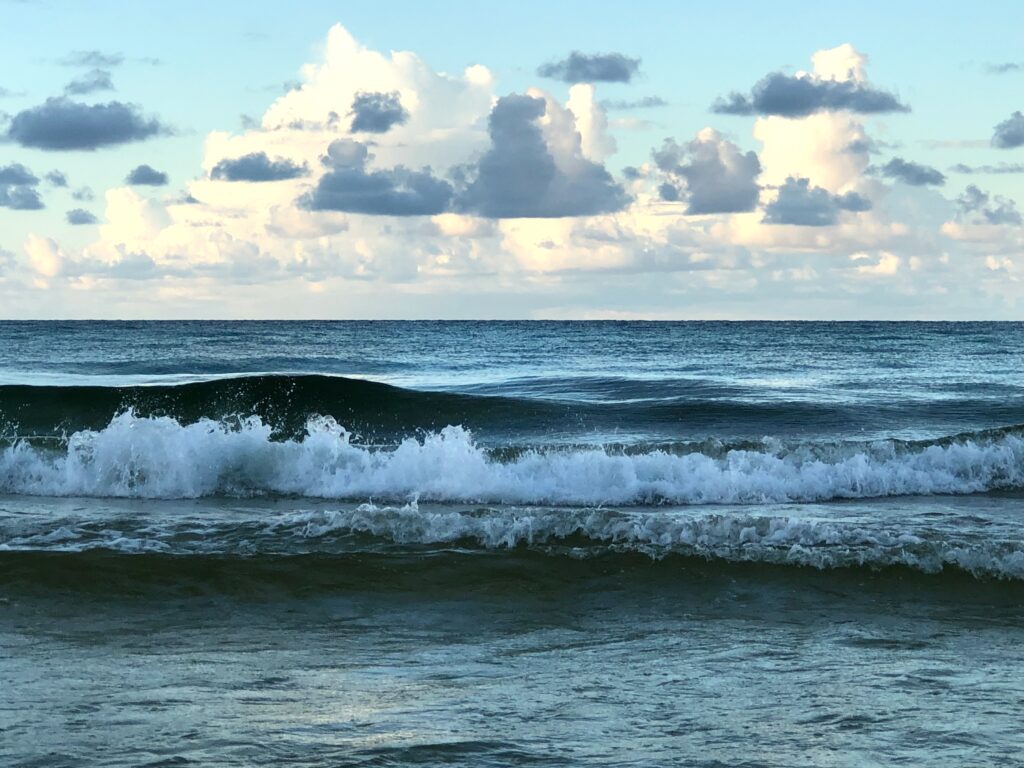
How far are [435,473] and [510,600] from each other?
668 centimetres

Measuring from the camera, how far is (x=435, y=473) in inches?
625

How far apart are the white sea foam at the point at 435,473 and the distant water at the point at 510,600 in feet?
0.14

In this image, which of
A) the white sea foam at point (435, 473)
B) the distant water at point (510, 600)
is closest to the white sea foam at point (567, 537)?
the distant water at point (510, 600)

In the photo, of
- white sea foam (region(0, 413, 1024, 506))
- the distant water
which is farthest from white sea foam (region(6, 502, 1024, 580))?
white sea foam (region(0, 413, 1024, 506))

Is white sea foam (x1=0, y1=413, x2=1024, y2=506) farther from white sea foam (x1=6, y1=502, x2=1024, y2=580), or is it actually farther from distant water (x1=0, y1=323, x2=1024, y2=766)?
white sea foam (x1=6, y1=502, x2=1024, y2=580)

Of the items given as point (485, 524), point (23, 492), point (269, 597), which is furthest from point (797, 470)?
point (23, 492)

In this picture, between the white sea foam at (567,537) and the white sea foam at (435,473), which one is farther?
the white sea foam at (435,473)

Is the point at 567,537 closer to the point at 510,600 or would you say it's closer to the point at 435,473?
the point at 510,600

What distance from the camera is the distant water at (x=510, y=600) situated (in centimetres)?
580

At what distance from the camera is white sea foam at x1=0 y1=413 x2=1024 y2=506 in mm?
15453

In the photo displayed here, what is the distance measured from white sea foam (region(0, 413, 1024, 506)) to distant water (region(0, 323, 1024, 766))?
42mm

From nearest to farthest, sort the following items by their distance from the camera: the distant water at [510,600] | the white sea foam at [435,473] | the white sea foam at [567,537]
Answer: the distant water at [510,600], the white sea foam at [567,537], the white sea foam at [435,473]

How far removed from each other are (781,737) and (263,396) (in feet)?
73.7

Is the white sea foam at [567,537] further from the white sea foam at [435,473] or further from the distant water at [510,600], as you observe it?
the white sea foam at [435,473]
